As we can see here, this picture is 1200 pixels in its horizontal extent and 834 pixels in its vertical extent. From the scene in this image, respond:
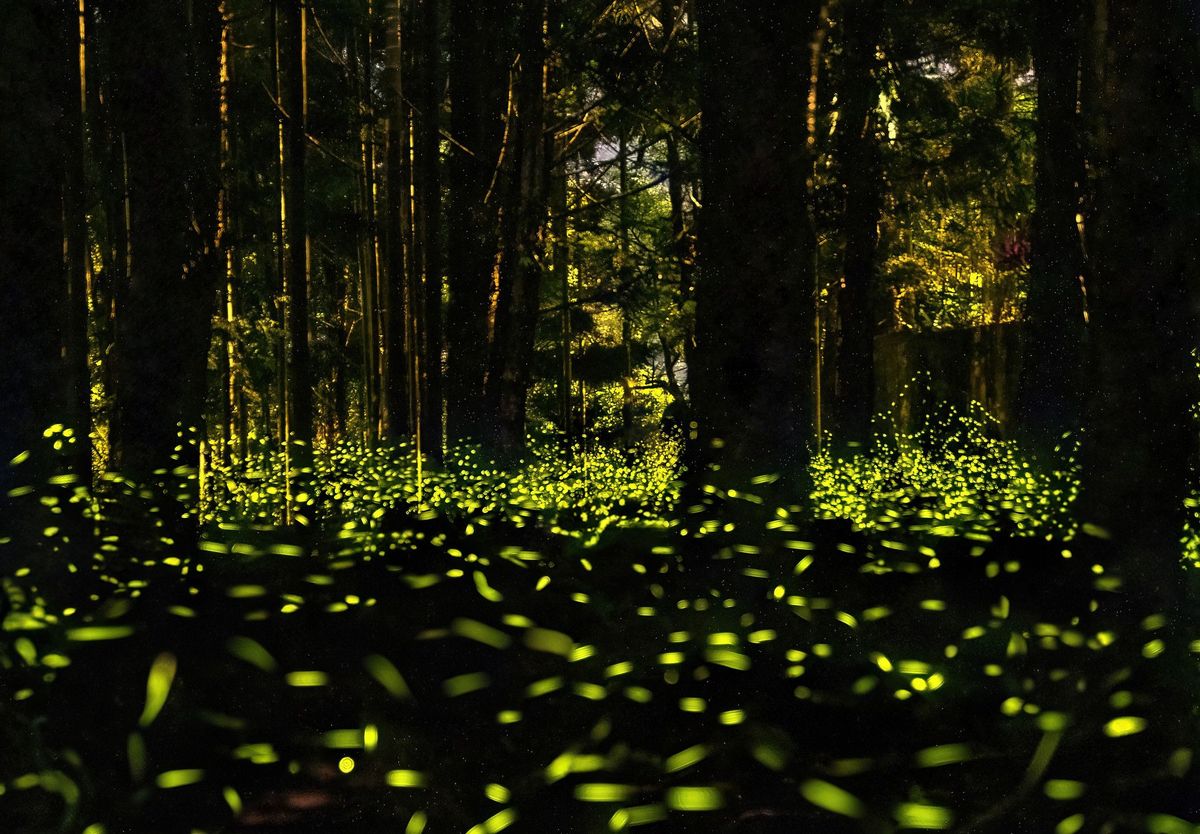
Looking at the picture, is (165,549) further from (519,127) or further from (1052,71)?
(519,127)

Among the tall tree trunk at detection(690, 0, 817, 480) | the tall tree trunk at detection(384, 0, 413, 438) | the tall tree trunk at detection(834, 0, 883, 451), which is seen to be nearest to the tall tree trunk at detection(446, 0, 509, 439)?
the tall tree trunk at detection(384, 0, 413, 438)

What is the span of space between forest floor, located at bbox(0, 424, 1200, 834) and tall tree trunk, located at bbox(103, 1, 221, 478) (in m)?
0.63

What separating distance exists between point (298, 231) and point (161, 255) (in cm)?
766

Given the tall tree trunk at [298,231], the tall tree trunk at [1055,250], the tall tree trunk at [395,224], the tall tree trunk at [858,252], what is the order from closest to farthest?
the tall tree trunk at [1055,250] → the tall tree trunk at [858,252] → the tall tree trunk at [395,224] → the tall tree trunk at [298,231]

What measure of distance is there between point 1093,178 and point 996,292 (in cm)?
1922

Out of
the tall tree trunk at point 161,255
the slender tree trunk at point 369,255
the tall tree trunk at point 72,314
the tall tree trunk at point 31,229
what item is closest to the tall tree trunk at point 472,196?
the slender tree trunk at point 369,255

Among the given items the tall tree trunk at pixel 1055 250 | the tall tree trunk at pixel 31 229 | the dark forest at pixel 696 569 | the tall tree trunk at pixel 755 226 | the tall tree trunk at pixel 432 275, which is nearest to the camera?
the dark forest at pixel 696 569

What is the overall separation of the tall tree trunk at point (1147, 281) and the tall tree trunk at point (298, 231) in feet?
35.7

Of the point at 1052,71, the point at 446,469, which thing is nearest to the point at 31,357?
the point at 1052,71

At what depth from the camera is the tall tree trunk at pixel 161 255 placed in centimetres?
859

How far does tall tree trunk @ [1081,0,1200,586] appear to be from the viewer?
6273 millimetres

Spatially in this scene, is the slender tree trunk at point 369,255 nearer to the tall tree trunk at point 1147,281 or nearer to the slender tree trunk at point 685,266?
the slender tree trunk at point 685,266

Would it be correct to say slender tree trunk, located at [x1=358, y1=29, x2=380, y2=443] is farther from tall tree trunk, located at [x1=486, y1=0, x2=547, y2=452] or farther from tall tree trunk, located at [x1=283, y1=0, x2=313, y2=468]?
tall tree trunk, located at [x1=486, y1=0, x2=547, y2=452]

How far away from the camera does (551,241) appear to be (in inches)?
688
